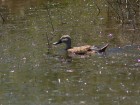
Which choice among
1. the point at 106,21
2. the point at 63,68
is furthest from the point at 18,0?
the point at 63,68

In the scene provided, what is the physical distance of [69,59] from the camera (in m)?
12.3

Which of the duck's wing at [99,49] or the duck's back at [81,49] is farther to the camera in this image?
the duck's back at [81,49]

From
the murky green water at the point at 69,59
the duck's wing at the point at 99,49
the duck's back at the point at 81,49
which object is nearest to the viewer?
the murky green water at the point at 69,59

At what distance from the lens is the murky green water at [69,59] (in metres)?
9.34

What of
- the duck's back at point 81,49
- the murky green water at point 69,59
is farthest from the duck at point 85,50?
the murky green water at point 69,59

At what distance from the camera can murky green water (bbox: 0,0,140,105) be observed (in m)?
9.34

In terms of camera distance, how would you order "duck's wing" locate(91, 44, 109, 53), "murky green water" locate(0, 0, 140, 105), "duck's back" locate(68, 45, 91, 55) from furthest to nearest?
"duck's back" locate(68, 45, 91, 55) → "duck's wing" locate(91, 44, 109, 53) → "murky green water" locate(0, 0, 140, 105)

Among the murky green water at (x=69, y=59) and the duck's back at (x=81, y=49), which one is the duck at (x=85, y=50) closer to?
the duck's back at (x=81, y=49)

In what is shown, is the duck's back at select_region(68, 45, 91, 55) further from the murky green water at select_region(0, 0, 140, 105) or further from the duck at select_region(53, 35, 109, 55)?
the murky green water at select_region(0, 0, 140, 105)

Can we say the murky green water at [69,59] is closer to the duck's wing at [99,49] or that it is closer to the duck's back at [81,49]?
the duck's wing at [99,49]

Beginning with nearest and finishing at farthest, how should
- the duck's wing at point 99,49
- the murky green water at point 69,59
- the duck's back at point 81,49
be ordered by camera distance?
the murky green water at point 69,59
the duck's wing at point 99,49
the duck's back at point 81,49

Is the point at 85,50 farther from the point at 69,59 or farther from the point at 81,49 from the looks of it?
the point at 69,59

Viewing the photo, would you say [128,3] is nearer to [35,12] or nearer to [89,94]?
[35,12]

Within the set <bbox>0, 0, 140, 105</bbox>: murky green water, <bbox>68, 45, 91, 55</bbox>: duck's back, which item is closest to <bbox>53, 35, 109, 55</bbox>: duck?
<bbox>68, 45, 91, 55</bbox>: duck's back
